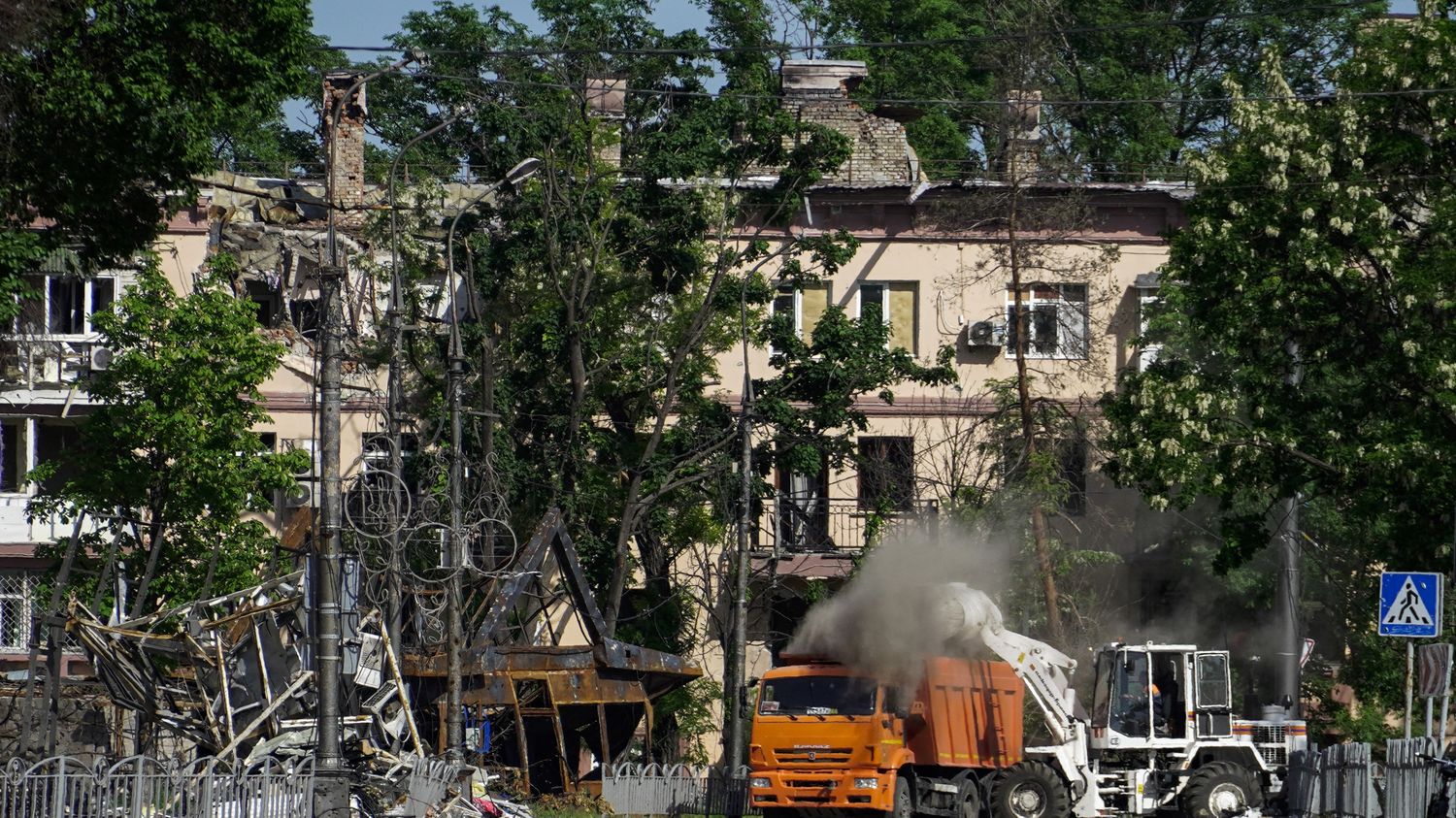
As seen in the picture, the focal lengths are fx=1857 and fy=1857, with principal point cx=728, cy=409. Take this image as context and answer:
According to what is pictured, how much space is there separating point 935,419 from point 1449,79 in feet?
53.8

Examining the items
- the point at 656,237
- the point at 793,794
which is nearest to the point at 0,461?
the point at 656,237

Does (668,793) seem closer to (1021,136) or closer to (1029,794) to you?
(1029,794)

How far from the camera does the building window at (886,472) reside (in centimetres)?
3838

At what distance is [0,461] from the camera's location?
132 feet

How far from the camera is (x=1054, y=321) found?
133 ft

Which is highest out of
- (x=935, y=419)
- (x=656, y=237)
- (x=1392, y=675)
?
(x=656, y=237)

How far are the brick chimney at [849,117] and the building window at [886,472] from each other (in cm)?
606

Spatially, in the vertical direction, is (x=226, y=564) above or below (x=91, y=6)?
below

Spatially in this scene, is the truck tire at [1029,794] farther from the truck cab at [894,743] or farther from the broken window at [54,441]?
the broken window at [54,441]

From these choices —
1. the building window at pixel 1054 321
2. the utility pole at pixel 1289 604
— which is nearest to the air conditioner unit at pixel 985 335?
the building window at pixel 1054 321

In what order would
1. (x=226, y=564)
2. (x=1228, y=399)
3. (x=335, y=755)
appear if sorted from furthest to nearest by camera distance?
(x=226, y=564) → (x=1228, y=399) → (x=335, y=755)

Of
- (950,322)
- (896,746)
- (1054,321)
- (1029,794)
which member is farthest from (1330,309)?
(950,322)

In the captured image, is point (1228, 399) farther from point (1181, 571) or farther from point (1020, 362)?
point (1181, 571)

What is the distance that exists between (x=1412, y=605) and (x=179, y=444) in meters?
22.4
